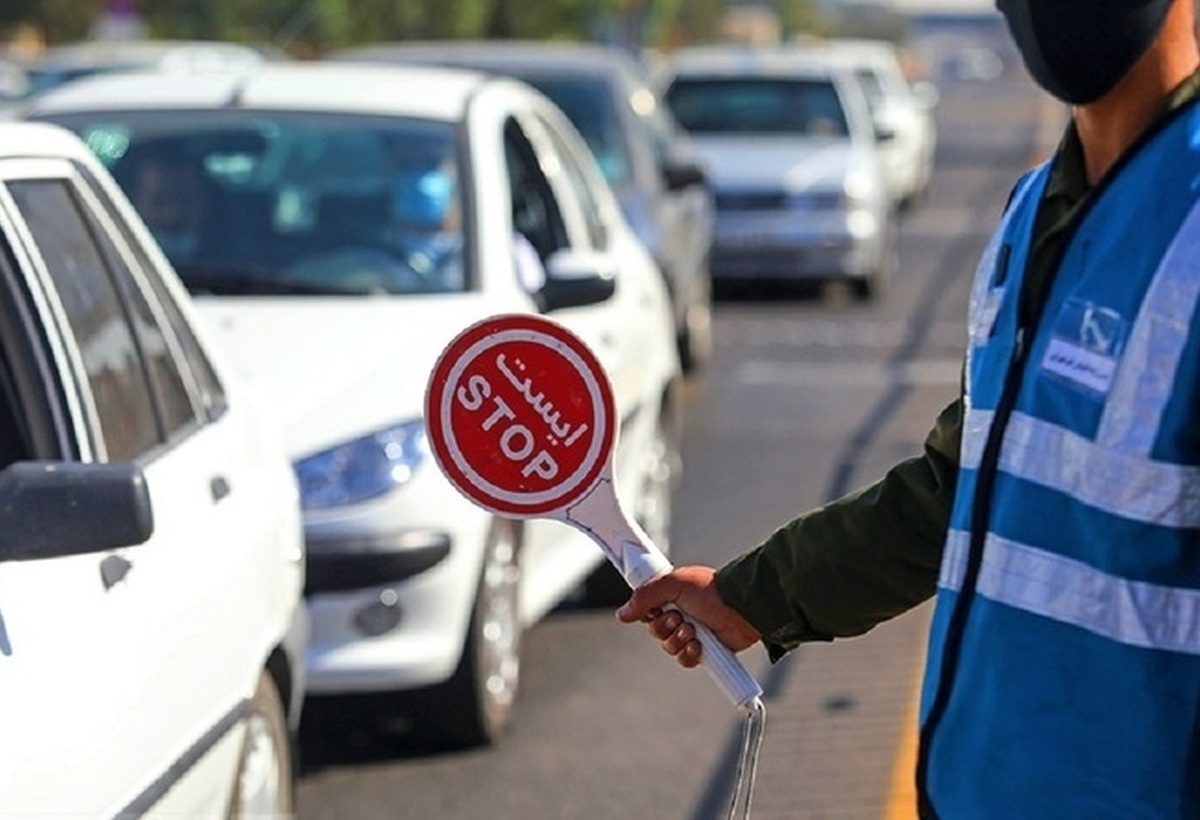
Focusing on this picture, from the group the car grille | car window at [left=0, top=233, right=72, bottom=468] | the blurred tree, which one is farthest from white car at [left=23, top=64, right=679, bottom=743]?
the blurred tree

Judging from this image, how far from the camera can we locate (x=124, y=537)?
3648mm

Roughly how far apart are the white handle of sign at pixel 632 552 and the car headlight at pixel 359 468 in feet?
11.3

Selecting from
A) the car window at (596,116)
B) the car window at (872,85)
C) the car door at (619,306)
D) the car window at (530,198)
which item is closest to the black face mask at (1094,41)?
the car door at (619,306)

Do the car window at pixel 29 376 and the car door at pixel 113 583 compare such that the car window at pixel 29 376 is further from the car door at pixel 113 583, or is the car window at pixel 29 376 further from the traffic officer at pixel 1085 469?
the traffic officer at pixel 1085 469

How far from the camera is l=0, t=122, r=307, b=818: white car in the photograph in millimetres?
3566

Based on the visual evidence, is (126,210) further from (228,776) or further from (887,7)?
(887,7)

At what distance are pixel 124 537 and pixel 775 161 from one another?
15.0m

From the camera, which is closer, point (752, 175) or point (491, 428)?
point (491, 428)

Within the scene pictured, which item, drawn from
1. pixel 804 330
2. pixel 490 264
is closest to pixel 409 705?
pixel 490 264

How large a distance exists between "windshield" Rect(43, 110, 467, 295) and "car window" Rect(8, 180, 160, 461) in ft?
9.12

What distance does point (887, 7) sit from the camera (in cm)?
12631

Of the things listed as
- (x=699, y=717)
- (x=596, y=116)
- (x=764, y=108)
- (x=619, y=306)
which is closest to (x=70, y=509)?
(x=699, y=717)

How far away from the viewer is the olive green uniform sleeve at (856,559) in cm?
312

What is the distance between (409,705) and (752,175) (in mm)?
11842
